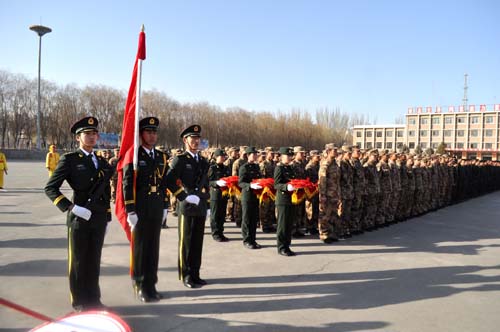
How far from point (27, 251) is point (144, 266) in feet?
10.3

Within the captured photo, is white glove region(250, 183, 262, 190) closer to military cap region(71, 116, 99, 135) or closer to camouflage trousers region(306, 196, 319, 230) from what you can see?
camouflage trousers region(306, 196, 319, 230)

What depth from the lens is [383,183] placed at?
33.1ft

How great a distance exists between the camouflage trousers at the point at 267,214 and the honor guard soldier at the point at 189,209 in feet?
13.3

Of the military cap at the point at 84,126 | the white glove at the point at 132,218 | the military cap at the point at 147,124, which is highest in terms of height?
the military cap at the point at 147,124

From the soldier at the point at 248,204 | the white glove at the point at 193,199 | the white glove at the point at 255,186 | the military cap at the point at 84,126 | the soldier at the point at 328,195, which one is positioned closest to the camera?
the military cap at the point at 84,126

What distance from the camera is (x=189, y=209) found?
5.13m

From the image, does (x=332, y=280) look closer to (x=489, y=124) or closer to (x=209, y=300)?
(x=209, y=300)

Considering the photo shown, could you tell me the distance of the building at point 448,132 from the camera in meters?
76.1

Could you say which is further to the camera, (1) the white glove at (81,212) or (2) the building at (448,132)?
(2) the building at (448,132)

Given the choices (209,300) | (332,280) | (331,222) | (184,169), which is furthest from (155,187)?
(331,222)

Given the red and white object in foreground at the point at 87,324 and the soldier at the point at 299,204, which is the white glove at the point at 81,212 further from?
the soldier at the point at 299,204

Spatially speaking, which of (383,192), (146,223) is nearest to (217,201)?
(146,223)

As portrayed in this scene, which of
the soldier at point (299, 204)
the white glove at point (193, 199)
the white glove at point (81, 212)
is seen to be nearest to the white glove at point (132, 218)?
the white glove at point (81, 212)

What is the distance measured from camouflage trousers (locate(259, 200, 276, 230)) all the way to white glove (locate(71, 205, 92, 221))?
5633 millimetres
